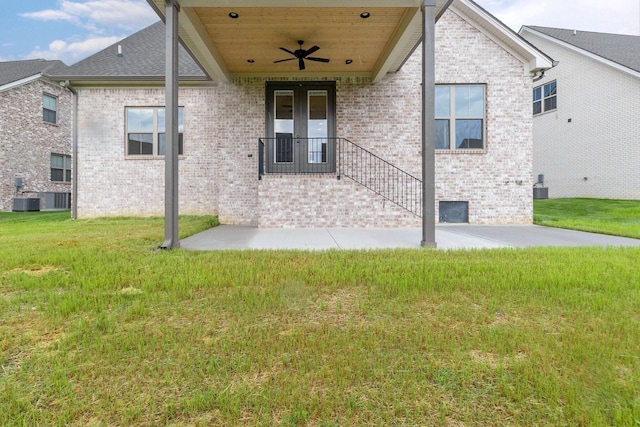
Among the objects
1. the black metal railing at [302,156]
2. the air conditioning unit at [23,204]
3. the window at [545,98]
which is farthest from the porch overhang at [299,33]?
the air conditioning unit at [23,204]

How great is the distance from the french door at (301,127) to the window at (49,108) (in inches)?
517

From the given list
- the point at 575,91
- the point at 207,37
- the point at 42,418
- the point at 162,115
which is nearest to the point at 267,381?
the point at 42,418

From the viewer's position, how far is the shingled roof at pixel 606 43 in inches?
516

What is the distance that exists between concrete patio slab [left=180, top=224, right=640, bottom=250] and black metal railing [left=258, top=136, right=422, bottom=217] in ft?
5.14

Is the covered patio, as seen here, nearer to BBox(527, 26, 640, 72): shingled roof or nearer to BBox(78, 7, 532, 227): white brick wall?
BBox(78, 7, 532, 227): white brick wall

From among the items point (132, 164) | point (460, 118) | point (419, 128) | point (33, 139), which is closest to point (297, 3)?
point (419, 128)

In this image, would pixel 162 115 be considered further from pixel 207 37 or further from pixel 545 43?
pixel 545 43

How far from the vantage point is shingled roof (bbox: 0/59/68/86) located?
1490 cm

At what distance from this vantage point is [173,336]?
2.22 m

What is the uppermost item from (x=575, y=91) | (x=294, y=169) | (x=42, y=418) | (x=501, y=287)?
(x=575, y=91)

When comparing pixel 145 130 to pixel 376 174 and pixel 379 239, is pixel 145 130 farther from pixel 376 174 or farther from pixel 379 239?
pixel 379 239

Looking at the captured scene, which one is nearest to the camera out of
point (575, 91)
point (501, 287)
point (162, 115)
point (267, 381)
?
point (267, 381)

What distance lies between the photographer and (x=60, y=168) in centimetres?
1631

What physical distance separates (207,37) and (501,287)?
21.6 feet
